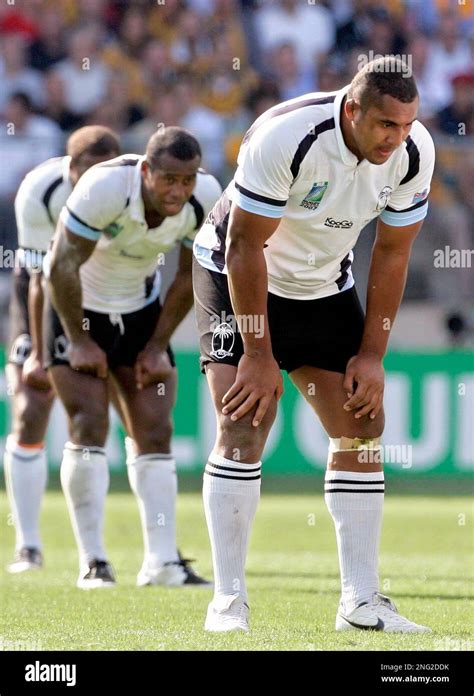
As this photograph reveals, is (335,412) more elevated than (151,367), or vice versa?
(335,412)

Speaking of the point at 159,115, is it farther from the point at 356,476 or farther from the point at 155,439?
the point at 356,476

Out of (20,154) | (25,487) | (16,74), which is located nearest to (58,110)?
(16,74)

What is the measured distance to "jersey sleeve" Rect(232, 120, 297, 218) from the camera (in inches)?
190

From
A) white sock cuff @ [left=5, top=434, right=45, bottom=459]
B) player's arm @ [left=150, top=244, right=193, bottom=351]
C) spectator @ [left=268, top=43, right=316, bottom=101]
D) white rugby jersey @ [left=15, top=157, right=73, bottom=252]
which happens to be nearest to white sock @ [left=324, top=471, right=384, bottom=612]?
player's arm @ [left=150, top=244, right=193, bottom=351]

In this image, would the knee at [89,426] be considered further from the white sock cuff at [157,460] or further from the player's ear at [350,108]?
the player's ear at [350,108]

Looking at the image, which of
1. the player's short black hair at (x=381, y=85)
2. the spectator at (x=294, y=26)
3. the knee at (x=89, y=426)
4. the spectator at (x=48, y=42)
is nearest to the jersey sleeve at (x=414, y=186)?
the player's short black hair at (x=381, y=85)

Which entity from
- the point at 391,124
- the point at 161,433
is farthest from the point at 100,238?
the point at 391,124

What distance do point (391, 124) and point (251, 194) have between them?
0.58m

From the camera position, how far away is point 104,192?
22.3 ft

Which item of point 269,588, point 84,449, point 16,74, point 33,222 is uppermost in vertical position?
point 16,74

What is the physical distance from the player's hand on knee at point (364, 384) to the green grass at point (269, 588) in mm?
910

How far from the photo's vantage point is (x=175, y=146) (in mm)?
6660

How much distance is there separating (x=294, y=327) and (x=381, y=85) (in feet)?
3.60
